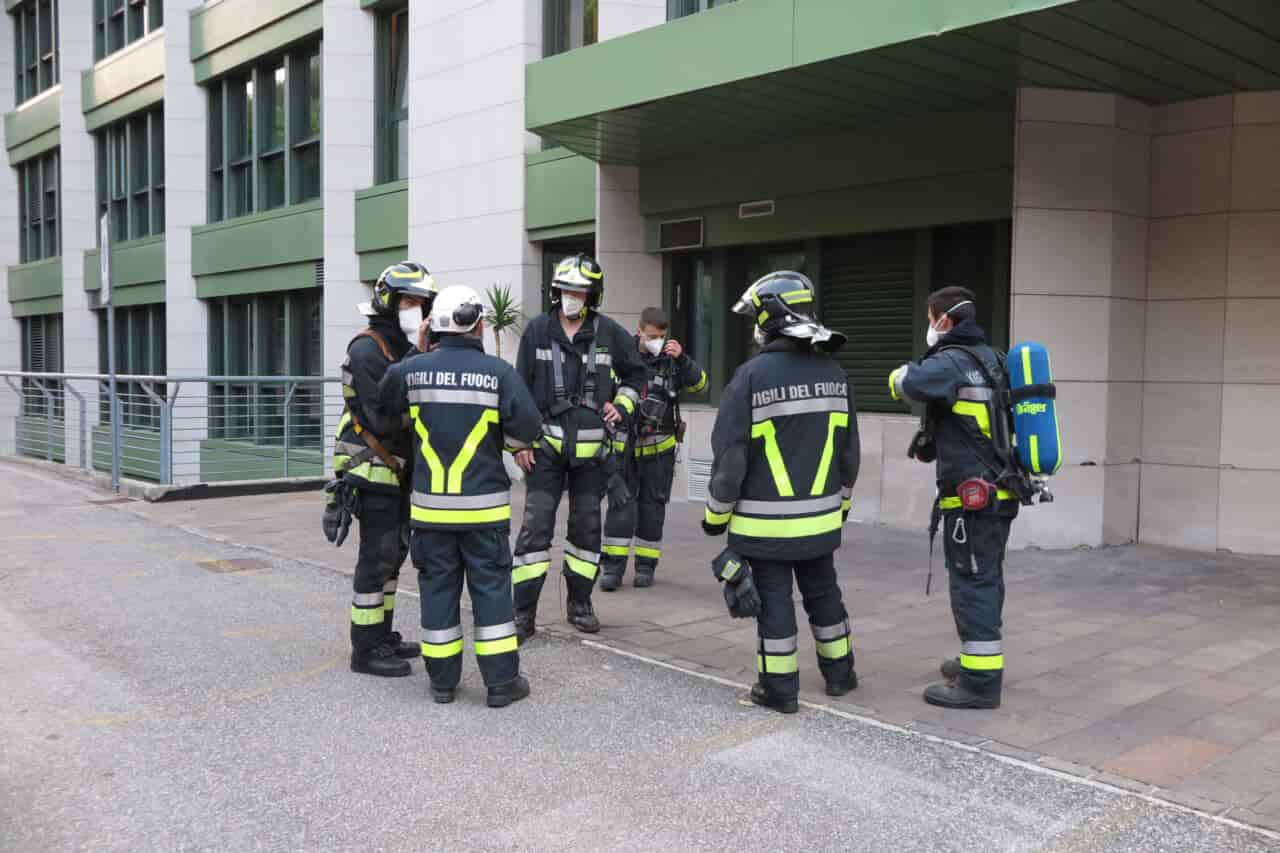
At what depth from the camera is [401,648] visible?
6.22m

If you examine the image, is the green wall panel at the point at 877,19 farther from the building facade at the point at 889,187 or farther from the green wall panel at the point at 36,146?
the green wall panel at the point at 36,146

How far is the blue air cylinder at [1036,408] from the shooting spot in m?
5.25

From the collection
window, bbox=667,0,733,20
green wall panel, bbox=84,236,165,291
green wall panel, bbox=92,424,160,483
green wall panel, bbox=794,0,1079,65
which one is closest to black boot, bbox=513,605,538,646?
green wall panel, bbox=794,0,1079,65

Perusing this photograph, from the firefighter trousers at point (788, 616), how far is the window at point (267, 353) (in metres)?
13.1

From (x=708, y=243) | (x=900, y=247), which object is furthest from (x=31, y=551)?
(x=900, y=247)

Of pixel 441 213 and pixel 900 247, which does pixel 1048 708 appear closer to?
pixel 900 247

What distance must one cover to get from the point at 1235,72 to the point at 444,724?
7162 mm

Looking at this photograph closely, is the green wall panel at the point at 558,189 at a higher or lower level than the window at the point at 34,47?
lower

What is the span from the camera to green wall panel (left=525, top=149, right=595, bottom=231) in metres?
13.2

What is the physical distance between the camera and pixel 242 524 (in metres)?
11.2

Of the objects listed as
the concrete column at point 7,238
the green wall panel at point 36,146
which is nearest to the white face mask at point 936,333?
the green wall panel at point 36,146

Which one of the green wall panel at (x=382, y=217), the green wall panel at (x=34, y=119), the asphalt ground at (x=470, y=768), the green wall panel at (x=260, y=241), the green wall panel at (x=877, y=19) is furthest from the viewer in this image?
the green wall panel at (x=34, y=119)

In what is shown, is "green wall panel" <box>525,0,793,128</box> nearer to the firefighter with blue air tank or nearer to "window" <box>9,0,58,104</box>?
the firefighter with blue air tank

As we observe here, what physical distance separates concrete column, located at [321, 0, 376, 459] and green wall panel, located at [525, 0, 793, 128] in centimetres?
707
